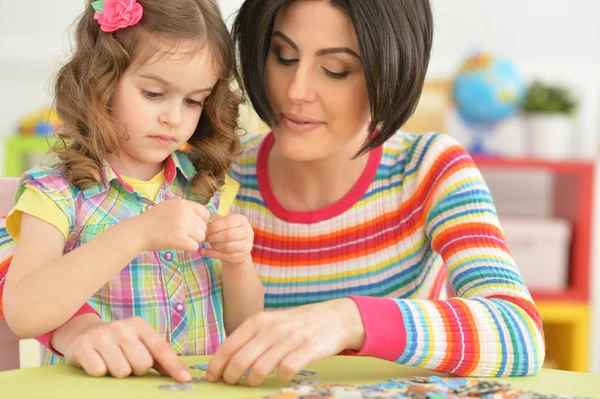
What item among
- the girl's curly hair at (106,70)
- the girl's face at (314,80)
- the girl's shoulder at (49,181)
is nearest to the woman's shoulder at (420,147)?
the girl's face at (314,80)

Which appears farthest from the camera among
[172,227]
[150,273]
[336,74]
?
[336,74]

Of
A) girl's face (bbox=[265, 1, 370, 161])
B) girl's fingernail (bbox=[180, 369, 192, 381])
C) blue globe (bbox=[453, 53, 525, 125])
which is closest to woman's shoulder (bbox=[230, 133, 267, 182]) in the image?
girl's face (bbox=[265, 1, 370, 161])

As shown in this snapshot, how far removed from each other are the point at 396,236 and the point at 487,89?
1.69m

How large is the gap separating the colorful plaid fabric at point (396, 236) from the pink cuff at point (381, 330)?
143 millimetres

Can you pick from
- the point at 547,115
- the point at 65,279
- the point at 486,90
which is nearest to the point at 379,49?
the point at 65,279

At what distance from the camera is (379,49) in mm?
1264

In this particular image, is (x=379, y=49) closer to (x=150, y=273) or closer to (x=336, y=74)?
(x=336, y=74)

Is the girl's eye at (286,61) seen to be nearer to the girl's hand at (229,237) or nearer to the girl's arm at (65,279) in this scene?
the girl's hand at (229,237)

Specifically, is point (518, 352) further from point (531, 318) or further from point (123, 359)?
point (123, 359)

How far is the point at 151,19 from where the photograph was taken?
1196 millimetres

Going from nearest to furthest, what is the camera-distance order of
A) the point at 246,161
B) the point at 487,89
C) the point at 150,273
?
the point at 150,273, the point at 246,161, the point at 487,89

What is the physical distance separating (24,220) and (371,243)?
620 mm

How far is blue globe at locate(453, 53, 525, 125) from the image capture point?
2994 millimetres

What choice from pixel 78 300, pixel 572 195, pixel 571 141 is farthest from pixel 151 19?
pixel 571 141
